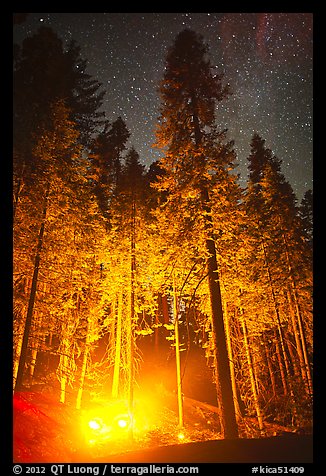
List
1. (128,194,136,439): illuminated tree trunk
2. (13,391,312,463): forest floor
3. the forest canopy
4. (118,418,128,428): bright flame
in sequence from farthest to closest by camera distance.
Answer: (128,194,136,439): illuminated tree trunk
(118,418,128,428): bright flame
the forest canopy
(13,391,312,463): forest floor

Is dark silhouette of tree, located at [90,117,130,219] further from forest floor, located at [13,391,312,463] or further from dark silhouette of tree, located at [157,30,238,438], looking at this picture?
forest floor, located at [13,391,312,463]

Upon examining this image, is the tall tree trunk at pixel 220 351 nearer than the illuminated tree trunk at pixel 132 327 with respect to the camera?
Yes

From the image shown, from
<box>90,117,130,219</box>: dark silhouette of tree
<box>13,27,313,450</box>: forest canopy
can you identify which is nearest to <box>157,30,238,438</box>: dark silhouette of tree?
<box>13,27,313,450</box>: forest canopy

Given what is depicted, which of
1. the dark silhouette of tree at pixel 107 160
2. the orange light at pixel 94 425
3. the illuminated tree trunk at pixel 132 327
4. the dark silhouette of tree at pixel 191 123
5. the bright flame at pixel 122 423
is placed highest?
the dark silhouette of tree at pixel 107 160

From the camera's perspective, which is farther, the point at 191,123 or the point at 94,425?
the point at 94,425

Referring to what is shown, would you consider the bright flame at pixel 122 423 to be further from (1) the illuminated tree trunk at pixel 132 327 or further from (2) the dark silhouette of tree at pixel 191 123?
(2) the dark silhouette of tree at pixel 191 123

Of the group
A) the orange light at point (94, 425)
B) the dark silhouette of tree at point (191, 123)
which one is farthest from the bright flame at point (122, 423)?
the dark silhouette of tree at point (191, 123)

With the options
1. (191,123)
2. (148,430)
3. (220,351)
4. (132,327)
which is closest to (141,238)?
(132,327)

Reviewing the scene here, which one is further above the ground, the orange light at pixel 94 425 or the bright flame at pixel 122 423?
the orange light at pixel 94 425

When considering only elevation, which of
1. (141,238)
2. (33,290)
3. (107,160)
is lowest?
(33,290)

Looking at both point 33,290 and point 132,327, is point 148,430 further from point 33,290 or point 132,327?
point 33,290

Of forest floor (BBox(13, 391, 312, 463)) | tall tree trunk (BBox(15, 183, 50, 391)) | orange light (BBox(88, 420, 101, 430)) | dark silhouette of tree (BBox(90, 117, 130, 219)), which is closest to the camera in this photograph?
forest floor (BBox(13, 391, 312, 463))
